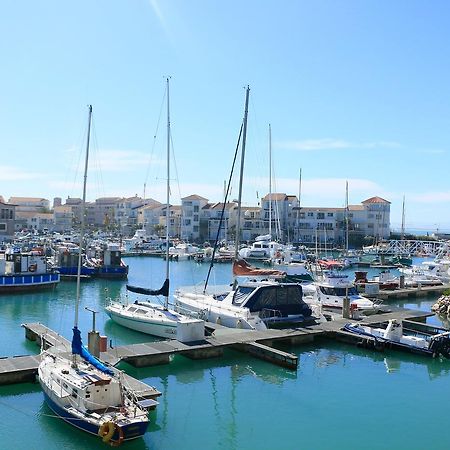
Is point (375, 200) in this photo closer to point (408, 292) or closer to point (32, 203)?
point (408, 292)

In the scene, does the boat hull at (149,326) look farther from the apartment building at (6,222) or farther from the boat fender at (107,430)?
the apartment building at (6,222)

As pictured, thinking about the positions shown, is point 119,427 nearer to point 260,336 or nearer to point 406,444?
point 406,444

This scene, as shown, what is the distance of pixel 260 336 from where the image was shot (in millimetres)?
27656

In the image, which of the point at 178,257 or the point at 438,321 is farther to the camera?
the point at 178,257

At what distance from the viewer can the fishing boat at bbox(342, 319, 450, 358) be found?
26891 mm

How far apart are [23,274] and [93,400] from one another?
34.4 m

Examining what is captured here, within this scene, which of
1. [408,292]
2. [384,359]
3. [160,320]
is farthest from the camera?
[408,292]

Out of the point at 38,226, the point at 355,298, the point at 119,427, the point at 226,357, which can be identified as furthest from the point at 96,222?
the point at 119,427

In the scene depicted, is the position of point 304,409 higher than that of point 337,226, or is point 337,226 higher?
point 337,226

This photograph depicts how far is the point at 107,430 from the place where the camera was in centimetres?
1553

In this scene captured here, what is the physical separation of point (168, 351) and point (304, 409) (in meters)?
6.93

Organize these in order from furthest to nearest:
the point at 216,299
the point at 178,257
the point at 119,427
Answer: the point at 178,257, the point at 216,299, the point at 119,427

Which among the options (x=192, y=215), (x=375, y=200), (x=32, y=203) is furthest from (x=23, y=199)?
(x=375, y=200)

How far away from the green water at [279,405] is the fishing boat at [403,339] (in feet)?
1.82
